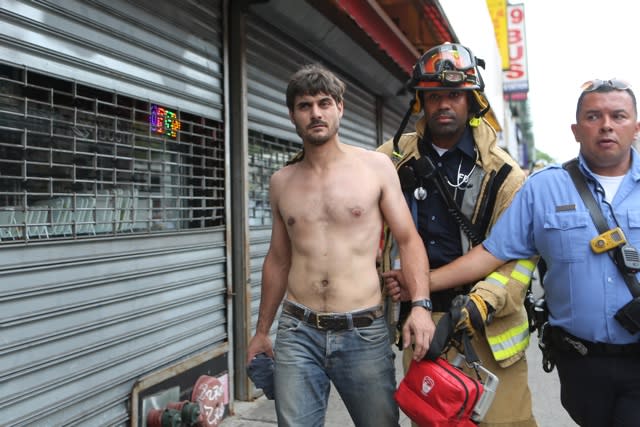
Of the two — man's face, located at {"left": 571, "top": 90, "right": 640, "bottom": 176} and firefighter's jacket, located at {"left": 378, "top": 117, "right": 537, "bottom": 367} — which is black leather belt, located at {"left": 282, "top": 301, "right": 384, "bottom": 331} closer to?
firefighter's jacket, located at {"left": 378, "top": 117, "right": 537, "bottom": 367}

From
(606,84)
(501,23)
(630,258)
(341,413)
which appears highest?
(501,23)

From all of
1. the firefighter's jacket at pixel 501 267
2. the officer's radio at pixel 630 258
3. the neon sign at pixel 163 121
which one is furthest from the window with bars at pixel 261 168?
the officer's radio at pixel 630 258

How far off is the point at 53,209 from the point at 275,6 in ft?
9.59

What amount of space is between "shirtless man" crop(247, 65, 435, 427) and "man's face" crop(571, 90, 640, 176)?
2.81 feet

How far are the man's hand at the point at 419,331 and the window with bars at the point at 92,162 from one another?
1868 mm

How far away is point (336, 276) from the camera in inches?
107

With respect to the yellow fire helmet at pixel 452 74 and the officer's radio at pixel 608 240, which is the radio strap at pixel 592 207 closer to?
the officer's radio at pixel 608 240

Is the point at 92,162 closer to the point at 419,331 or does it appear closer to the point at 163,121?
the point at 163,121

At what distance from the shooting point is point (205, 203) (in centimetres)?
459

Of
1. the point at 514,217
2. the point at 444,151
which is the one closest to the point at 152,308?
the point at 444,151

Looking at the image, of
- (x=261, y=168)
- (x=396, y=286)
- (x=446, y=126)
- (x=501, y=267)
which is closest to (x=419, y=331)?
(x=396, y=286)

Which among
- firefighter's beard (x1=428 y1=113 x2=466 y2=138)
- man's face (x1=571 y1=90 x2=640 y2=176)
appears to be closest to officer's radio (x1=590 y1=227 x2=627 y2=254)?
man's face (x1=571 y1=90 x2=640 y2=176)

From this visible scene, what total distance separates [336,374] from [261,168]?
3076 millimetres

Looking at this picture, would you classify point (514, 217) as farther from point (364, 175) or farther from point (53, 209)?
point (53, 209)
